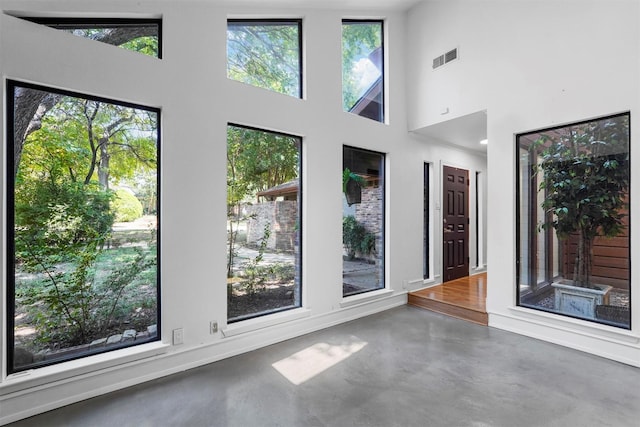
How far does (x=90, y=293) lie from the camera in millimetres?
2320

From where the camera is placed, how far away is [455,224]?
5.33 m

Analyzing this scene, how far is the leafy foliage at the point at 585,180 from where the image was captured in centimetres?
277

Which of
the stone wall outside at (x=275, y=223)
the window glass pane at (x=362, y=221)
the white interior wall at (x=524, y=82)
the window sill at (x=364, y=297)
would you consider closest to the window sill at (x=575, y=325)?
the white interior wall at (x=524, y=82)

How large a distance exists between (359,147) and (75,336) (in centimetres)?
346

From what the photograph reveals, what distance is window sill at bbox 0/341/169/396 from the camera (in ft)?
6.39

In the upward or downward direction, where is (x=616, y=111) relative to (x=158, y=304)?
upward

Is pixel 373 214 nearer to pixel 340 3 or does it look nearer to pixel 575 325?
pixel 575 325

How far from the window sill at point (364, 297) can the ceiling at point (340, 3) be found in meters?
3.46

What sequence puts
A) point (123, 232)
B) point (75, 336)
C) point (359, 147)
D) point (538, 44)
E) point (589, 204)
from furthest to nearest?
point (359, 147), point (538, 44), point (589, 204), point (123, 232), point (75, 336)

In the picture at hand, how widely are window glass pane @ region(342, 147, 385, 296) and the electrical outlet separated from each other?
1.97 m

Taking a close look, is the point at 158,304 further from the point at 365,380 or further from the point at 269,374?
the point at 365,380

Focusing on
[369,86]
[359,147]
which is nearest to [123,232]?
[359,147]

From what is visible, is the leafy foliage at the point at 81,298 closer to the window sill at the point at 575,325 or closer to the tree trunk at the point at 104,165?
the tree trunk at the point at 104,165

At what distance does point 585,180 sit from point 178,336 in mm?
4160
